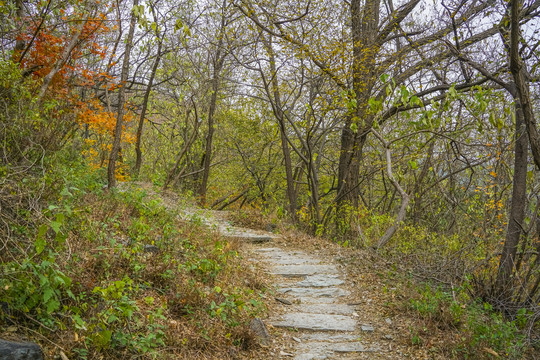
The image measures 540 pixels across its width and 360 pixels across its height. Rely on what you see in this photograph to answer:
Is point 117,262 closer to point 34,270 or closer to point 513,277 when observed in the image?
point 34,270

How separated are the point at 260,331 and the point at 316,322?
89cm

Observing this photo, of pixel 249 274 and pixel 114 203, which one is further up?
pixel 114 203

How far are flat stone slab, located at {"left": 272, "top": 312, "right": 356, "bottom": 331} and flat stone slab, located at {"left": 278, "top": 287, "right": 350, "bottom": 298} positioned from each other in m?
0.71

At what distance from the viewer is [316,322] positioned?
16.5ft

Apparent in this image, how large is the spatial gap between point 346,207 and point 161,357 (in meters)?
8.36

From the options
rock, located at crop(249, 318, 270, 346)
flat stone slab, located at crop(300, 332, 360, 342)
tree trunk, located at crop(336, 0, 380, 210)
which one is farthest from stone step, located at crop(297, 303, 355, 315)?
tree trunk, located at crop(336, 0, 380, 210)

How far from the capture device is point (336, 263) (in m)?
7.47

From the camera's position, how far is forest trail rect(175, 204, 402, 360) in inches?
173

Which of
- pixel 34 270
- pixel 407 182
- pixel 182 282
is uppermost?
pixel 407 182

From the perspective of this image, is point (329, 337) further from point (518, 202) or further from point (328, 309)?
point (518, 202)

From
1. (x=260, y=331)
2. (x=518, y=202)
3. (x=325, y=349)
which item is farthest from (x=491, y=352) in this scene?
(x=518, y=202)

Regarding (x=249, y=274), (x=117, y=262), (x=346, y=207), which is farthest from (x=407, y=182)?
(x=117, y=262)

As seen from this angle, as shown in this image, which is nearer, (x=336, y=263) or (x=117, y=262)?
(x=117, y=262)

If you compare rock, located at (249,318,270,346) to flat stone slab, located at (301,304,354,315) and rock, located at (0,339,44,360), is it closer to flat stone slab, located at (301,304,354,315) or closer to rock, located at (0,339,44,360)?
flat stone slab, located at (301,304,354,315)
